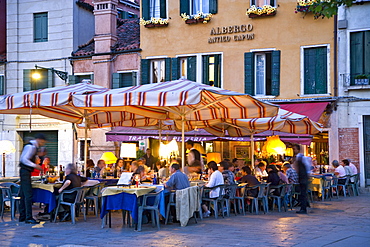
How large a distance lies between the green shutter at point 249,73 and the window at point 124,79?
4924mm

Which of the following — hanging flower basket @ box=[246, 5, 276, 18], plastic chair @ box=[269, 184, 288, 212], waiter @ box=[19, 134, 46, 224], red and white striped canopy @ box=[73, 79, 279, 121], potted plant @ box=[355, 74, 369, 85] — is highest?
hanging flower basket @ box=[246, 5, 276, 18]

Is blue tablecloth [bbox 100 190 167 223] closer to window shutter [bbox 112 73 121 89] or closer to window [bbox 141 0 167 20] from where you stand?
window shutter [bbox 112 73 121 89]

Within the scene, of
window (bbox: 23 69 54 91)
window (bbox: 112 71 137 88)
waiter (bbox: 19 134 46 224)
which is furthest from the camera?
window (bbox: 23 69 54 91)

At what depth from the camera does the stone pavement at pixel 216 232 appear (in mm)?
9914

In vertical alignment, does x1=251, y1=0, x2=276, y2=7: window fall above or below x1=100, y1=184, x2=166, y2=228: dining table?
above

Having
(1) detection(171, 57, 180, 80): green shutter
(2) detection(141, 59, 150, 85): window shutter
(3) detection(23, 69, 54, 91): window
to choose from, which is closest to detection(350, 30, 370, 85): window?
(1) detection(171, 57, 180, 80): green shutter

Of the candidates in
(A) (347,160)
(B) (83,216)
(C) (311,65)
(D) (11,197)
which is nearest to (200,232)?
(B) (83,216)

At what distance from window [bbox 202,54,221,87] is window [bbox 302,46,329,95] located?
348 centimetres

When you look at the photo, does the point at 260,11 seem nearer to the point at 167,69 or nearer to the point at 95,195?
the point at 167,69

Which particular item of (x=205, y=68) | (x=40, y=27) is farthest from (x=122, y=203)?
(x=40, y=27)

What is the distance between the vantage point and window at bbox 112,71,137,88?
25.4 meters

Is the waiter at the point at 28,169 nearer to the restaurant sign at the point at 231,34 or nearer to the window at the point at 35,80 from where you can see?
the restaurant sign at the point at 231,34

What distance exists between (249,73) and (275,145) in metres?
5.45

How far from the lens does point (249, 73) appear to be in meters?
23.3
